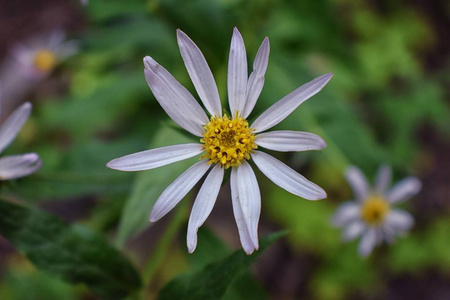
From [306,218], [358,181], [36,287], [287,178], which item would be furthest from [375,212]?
[36,287]

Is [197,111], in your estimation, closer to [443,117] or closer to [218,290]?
[218,290]

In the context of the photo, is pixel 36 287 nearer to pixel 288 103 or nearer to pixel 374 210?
pixel 374 210

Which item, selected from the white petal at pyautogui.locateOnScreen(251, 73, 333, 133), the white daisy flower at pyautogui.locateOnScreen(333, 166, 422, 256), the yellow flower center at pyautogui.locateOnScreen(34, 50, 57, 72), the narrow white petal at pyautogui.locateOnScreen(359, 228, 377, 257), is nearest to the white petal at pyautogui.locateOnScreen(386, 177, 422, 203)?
the white daisy flower at pyautogui.locateOnScreen(333, 166, 422, 256)

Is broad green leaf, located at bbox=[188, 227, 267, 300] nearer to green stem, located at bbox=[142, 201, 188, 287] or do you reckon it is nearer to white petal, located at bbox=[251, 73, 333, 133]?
green stem, located at bbox=[142, 201, 188, 287]

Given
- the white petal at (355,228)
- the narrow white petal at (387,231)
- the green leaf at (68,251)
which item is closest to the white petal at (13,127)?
the green leaf at (68,251)

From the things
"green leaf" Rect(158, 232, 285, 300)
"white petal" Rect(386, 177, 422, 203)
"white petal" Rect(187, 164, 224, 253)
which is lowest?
"white petal" Rect(386, 177, 422, 203)

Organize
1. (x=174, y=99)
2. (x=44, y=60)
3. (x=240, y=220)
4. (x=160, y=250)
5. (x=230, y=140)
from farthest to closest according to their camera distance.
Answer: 1. (x=44, y=60)
2. (x=160, y=250)
3. (x=230, y=140)
4. (x=174, y=99)
5. (x=240, y=220)
